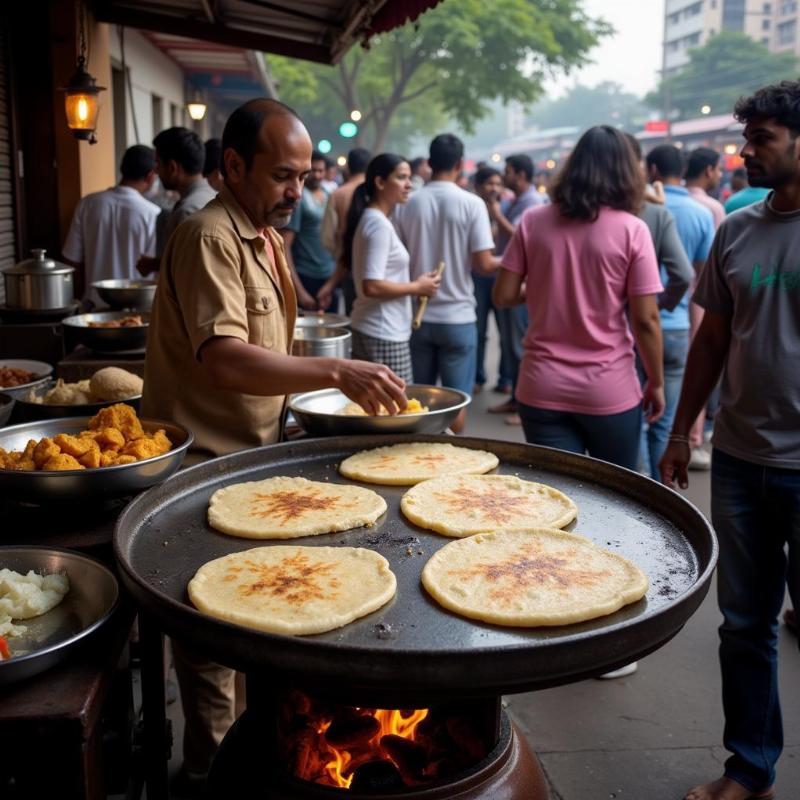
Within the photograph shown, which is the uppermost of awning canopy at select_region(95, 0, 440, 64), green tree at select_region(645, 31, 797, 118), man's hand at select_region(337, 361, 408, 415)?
green tree at select_region(645, 31, 797, 118)

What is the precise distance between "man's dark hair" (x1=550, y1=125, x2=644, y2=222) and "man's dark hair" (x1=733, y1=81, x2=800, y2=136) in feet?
2.83

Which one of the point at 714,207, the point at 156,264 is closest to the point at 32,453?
the point at 156,264

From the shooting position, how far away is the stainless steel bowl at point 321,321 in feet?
15.9

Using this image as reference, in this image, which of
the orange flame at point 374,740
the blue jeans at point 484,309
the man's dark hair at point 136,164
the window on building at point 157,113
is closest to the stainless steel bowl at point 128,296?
the man's dark hair at point 136,164

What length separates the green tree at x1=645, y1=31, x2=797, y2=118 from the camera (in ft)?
153

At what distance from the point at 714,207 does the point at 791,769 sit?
4353 mm

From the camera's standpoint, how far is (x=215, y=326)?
2.37 m

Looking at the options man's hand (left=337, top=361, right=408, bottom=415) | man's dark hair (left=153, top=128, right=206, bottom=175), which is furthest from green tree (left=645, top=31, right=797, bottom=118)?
man's hand (left=337, top=361, right=408, bottom=415)

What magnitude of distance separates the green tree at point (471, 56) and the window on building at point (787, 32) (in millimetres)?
34000

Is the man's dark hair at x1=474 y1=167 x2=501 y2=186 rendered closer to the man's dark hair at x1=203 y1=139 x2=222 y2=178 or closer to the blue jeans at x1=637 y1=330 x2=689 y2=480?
the man's dark hair at x1=203 y1=139 x2=222 y2=178

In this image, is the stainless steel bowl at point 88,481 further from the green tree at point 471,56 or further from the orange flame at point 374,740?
the green tree at point 471,56

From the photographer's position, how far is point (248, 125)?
8.12ft

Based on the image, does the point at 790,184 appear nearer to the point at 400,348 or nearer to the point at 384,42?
the point at 400,348

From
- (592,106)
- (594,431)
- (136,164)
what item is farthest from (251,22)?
(592,106)
